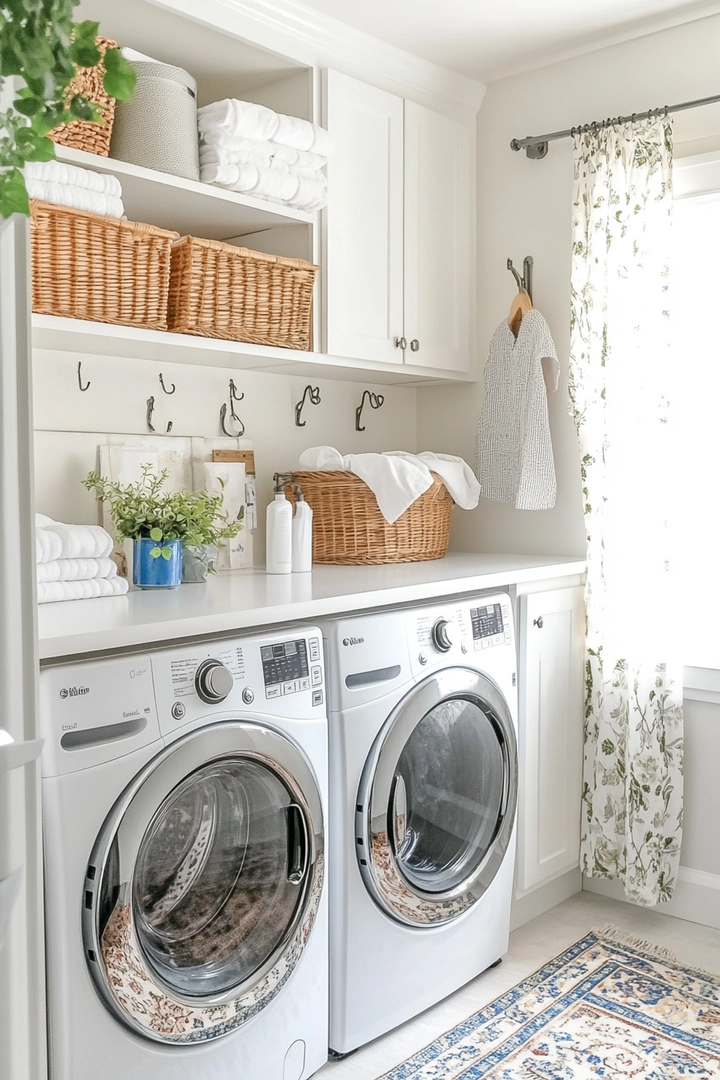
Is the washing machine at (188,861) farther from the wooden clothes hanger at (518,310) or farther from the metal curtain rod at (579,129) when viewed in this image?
the metal curtain rod at (579,129)

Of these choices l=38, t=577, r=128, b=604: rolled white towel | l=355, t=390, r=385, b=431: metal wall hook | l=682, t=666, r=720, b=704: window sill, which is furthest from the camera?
l=355, t=390, r=385, b=431: metal wall hook

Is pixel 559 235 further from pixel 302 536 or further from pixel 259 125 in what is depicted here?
pixel 302 536

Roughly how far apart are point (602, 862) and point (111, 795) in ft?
5.76

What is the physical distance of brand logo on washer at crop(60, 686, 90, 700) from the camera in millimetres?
1470

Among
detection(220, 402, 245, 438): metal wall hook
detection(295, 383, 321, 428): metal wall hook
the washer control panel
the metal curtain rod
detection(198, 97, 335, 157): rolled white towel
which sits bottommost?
the washer control panel

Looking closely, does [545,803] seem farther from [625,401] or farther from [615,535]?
[625,401]

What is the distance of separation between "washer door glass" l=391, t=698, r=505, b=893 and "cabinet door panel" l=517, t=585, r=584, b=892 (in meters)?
0.20

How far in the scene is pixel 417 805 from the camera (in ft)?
7.07

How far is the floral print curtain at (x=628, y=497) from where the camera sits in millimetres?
2625

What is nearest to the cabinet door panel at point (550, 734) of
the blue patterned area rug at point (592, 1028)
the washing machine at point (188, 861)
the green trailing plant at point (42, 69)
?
the blue patterned area rug at point (592, 1028)

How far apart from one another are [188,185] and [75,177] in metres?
0.31

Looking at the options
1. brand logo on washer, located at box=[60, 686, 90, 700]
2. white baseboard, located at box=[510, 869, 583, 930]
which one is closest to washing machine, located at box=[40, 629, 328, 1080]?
brand logo on washer, located at box=[60, 686, 90, 700]

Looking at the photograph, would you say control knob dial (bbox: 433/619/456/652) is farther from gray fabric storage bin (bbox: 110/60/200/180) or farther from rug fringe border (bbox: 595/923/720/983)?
gray fabric storage bin (bbox: 110/60/200/180)

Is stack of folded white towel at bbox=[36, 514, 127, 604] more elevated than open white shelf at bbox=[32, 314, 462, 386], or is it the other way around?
open white shelf at bbox=[32, 314, 462, 386]
